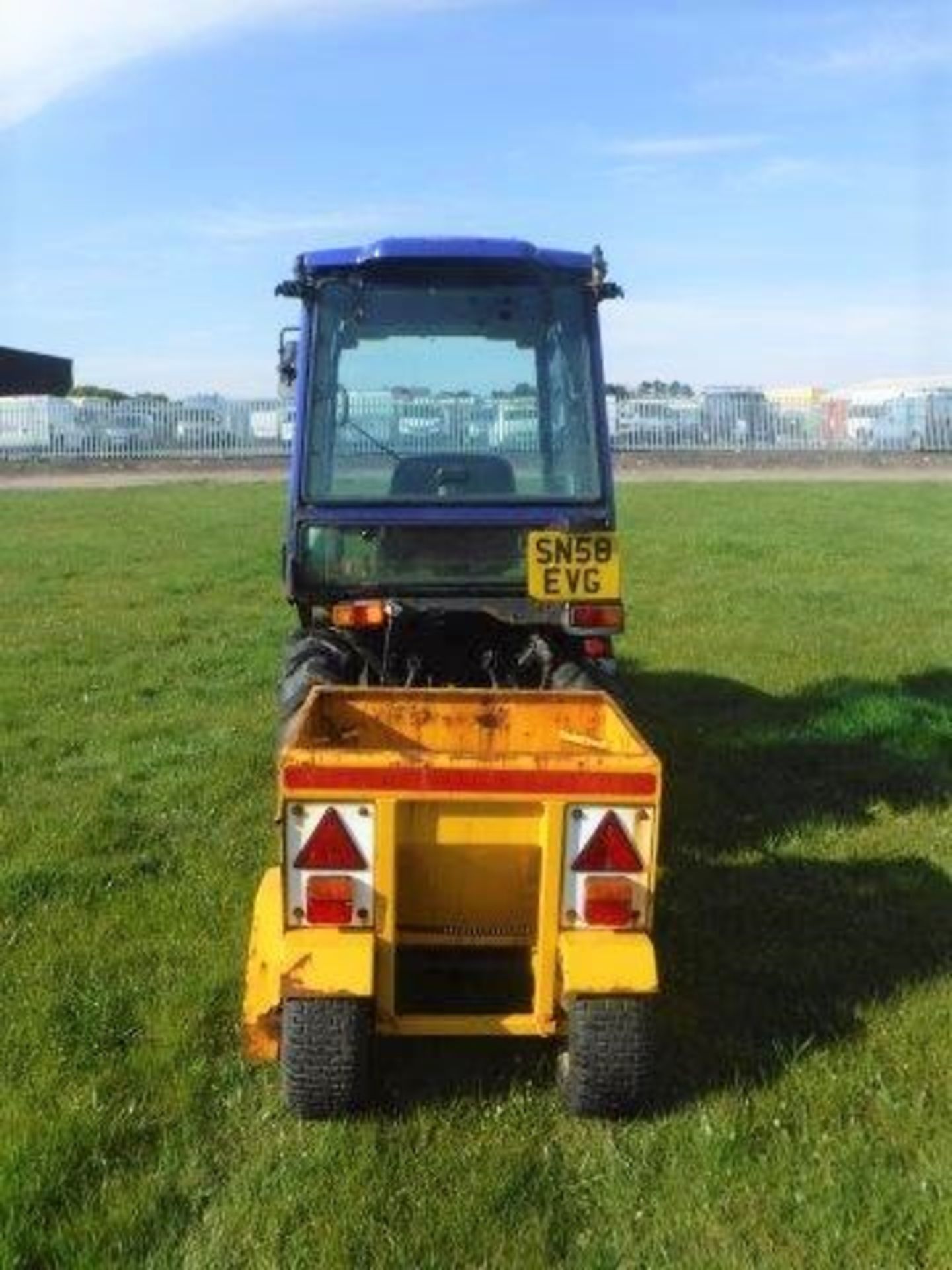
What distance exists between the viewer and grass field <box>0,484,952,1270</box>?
3516mm

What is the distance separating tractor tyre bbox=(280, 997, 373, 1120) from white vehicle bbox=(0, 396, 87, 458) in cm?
3726

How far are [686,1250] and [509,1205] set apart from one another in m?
0.42

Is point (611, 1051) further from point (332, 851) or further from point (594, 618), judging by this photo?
point (594, 618)

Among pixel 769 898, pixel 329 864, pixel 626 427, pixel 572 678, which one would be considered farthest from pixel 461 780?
pixel 626 427

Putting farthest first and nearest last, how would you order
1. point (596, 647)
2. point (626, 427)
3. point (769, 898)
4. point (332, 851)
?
point (626, 427), point (596, 647), point (769, 898), point (332, 851)

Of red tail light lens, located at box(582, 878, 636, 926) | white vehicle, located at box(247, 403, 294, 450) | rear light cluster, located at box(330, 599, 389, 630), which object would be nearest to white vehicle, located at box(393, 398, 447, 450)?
rear light cluster, located at box(330, 599, 389, 630)

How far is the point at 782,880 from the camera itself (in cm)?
594

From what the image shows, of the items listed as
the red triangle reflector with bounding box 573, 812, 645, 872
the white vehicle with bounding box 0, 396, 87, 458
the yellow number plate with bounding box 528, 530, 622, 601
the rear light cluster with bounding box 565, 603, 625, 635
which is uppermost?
the white vehicle with bounding box 0, 396, 87, 458

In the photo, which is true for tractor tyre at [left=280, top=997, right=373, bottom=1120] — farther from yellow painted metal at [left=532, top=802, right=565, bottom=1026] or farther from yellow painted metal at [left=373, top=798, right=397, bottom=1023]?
yellow painted metal at [left=532, top=802, right=565, bottom=1026]

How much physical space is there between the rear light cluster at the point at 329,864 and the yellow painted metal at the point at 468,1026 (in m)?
0.28

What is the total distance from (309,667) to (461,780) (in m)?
1.97

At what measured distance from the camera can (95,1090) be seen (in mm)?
4121

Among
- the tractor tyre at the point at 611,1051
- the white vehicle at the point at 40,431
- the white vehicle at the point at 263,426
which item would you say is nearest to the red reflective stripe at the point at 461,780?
the tractor tyre at the point at 611,1051

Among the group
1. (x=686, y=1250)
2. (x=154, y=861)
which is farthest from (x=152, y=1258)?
(x=154, y=861)
